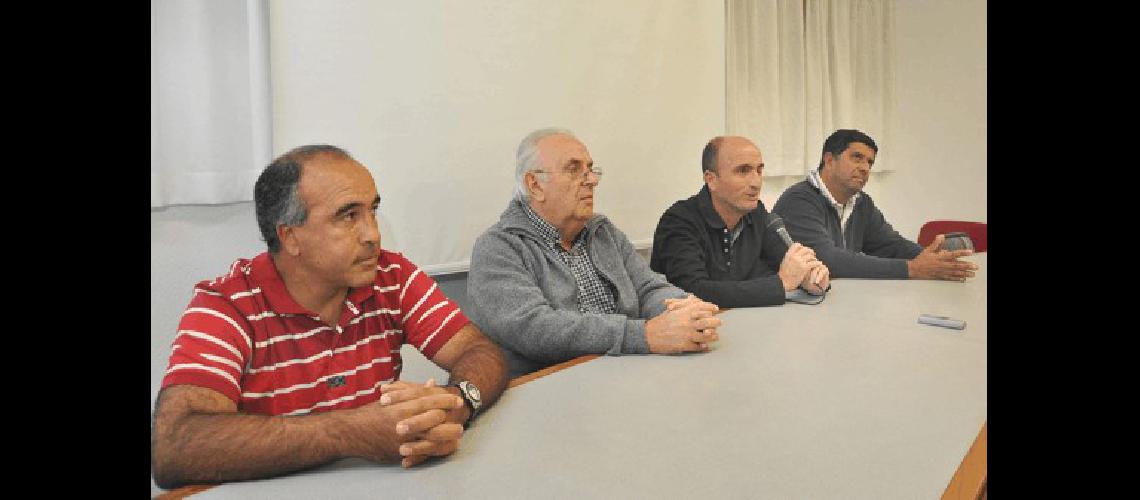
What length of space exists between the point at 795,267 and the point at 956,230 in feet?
7.74

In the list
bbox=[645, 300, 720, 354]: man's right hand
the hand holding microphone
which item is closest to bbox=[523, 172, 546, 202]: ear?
bbox=[645, 300, 720, 354]: man's right hand

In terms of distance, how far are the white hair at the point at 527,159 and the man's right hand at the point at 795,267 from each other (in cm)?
74

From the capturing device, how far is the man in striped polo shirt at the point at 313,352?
92cm

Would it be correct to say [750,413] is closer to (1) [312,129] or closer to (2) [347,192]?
(2) [347,192]

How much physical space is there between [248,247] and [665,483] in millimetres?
1218

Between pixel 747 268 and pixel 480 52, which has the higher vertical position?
pixel 480 52

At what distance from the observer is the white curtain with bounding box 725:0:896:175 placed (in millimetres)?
3809

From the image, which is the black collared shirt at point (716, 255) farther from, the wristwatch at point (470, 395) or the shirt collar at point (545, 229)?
the wristwatch at point (470, 395)

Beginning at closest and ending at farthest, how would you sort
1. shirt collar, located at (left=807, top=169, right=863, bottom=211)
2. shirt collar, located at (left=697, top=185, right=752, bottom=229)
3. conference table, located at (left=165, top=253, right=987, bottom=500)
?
1. conference table, located at (left=165, top=253, right=987, bottom=500)
2. shirt collar, located at (left=697, top=185, right=752, bottom=229)
3. shirt collar, located at (left=807, top=169, right=863, bottom=211)

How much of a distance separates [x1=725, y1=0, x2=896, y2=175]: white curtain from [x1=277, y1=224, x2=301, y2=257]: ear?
276 centimetres

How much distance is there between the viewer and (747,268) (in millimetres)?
2557

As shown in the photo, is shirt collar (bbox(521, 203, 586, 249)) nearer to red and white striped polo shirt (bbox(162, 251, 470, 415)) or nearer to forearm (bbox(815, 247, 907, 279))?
red and white striped polo shirt (bbox(162, 251, 470, 415))

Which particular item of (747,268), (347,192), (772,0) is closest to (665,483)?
(347,192)

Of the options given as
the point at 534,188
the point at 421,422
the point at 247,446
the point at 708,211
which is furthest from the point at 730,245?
the point at 247,446
